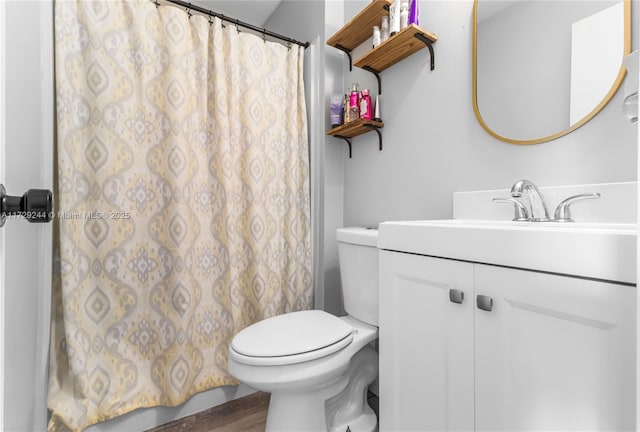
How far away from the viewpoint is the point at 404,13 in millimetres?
1251

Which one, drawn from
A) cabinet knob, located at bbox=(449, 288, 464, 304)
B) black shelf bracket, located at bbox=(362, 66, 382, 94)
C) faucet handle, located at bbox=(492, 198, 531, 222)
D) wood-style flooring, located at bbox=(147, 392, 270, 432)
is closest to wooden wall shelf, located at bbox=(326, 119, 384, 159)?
black shelf bracket, located at bbox=(362, 66, 382, 94)

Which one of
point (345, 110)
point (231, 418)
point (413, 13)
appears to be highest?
point (413, 13)

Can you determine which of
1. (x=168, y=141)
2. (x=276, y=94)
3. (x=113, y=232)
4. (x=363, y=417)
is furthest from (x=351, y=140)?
(x=363, y=417)

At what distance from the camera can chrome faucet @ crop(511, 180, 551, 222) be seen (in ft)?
2.93

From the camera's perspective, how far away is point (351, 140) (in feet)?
5.61

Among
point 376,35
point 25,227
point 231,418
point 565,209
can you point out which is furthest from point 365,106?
point 231,418

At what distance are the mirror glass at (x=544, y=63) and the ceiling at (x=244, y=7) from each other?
4.81 feet

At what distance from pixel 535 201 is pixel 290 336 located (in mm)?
901

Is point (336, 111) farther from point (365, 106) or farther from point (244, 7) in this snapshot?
point (244, 7)

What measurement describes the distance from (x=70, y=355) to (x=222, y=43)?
144cm

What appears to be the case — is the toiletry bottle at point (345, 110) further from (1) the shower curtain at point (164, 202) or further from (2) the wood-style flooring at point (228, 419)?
(2) the wood-style flooring at point (228, 419)

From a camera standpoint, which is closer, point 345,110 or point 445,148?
point 445,148

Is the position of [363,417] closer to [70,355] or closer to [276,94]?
[70,355]

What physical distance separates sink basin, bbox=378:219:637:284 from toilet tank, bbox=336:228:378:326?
0.36 meters
